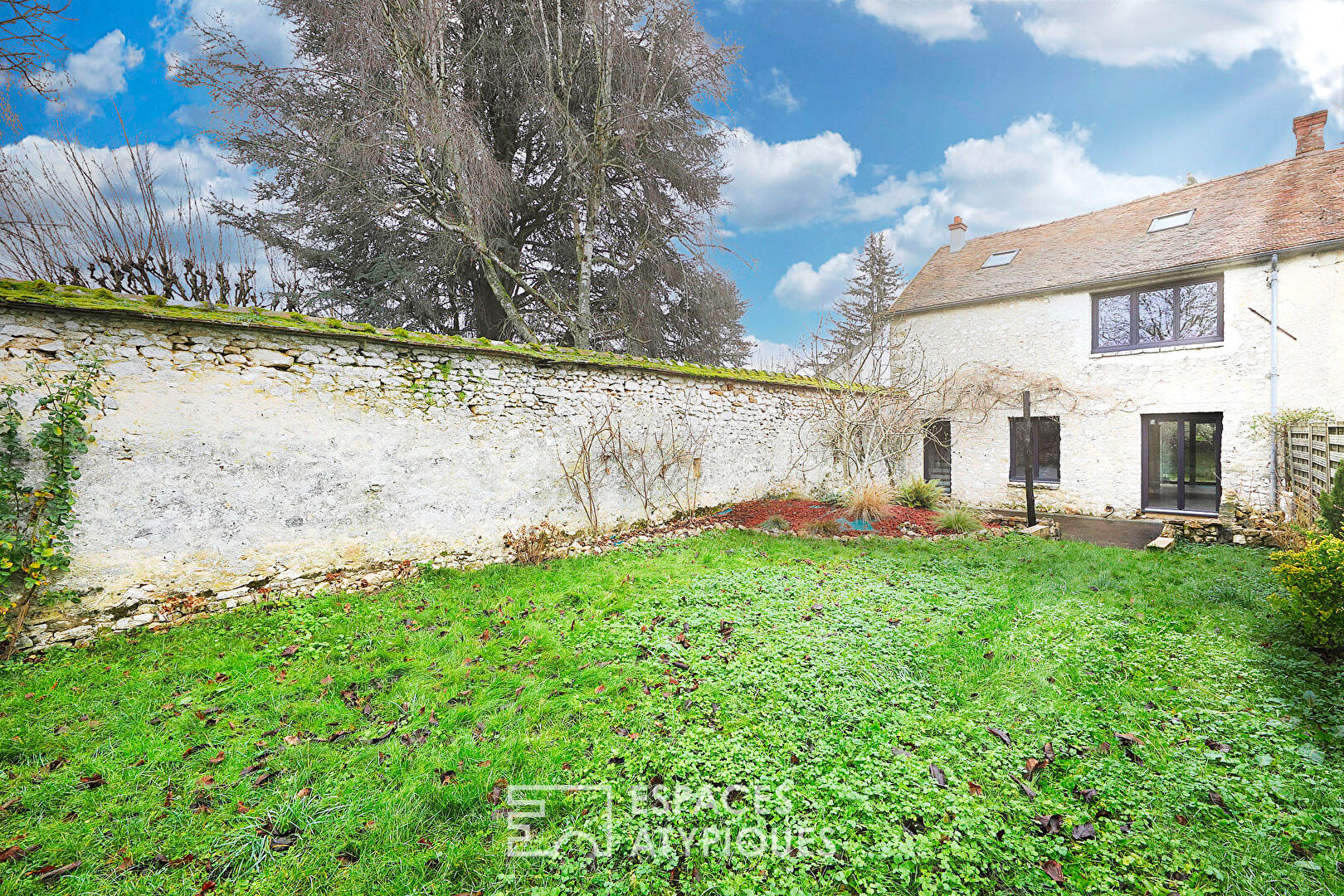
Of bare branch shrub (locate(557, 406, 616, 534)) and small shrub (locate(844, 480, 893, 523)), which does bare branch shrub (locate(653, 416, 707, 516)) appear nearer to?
bare branch shrub (locate(557, 406, 616, 534))

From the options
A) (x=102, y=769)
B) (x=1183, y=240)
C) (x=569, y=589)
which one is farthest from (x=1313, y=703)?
(x=1183, y=240)

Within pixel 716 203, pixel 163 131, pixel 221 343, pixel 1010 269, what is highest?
pixel 716 203

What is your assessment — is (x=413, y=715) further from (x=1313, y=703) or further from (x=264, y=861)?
(x=1313, y=703)

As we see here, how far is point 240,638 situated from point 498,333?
27.0 feet

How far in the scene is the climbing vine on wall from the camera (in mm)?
3650

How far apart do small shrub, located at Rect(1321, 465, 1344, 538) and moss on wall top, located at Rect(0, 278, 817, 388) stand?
25.5 feet

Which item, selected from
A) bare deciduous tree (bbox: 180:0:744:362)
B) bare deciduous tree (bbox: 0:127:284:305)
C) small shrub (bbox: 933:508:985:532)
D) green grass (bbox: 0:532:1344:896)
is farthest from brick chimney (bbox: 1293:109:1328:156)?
bare deciduous tree (bbox: 0:127:284:305)

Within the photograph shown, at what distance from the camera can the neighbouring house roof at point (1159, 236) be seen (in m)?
8.84

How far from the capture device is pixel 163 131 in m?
5.55

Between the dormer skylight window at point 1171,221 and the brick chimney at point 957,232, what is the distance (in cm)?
424

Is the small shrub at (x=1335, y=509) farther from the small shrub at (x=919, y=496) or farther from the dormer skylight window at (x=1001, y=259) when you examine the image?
the dormer skylight window at (x=1001, y=259)

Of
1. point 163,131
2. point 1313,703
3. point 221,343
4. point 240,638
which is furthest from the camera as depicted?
point 163,131

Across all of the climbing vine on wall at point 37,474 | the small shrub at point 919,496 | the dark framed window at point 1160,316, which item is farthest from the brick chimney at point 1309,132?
the climbing vine on wall at point 37,474

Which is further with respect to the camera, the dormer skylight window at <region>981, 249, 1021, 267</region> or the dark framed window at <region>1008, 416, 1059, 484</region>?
the dormer skylight window at <region>981, 249, 1021, 267</region>
